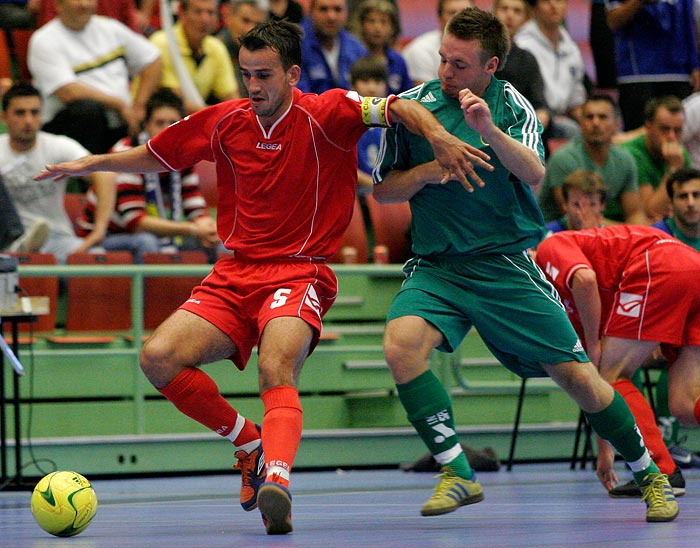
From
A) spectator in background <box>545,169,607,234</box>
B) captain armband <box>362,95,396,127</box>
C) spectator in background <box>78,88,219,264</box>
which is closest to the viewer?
captain armband <box>362,95,396,127</box>

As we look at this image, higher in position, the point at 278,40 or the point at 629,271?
the point at 278,40

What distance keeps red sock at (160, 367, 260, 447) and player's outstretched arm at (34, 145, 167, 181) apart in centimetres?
98

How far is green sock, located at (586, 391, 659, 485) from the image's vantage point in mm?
5383

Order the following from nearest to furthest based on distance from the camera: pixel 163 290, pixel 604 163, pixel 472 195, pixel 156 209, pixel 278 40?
1. pixel 278 40
2. pixel 472 195
3. pixel 163 290
4. pixel 156 209
5. pixel 604 163

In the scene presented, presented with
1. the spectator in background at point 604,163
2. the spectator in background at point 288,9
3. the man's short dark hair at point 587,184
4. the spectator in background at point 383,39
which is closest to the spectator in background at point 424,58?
the spectator in background at point 383,39

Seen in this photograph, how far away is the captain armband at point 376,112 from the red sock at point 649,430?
2294 mm

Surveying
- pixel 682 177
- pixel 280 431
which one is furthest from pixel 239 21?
pixel 280 431

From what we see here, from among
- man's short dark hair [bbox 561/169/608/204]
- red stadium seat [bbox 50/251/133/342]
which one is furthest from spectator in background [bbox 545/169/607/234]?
red stadium seat [bbox 50/251/133/342]

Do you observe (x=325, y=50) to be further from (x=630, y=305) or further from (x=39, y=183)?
(x=630, y=305)

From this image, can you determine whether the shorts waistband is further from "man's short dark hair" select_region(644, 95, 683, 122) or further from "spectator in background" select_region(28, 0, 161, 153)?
"man's short dark hair" select_region(644, 95, 683, 122)

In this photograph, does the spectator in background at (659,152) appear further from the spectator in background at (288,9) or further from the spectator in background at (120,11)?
the spectator in background at (120,11)

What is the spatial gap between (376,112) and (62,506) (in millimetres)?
2038

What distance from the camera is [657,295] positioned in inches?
258

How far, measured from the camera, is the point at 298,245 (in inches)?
209
